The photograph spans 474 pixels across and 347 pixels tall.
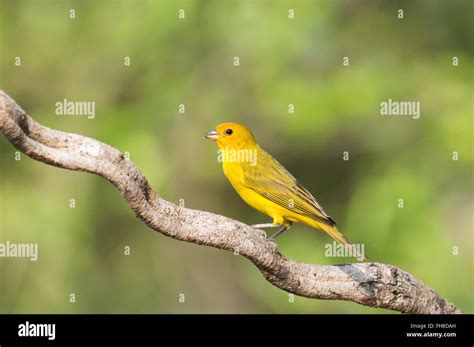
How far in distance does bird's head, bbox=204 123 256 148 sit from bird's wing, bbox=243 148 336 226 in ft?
1.12

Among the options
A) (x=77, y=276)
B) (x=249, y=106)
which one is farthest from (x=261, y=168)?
(x=77, y=276)

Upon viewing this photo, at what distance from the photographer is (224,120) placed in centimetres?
1091

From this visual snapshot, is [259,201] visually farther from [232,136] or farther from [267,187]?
[232,136]

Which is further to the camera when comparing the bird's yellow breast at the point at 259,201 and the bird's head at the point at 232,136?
the bird's head at the point at 232,136

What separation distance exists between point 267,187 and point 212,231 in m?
2.12

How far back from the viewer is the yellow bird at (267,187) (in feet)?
24.8

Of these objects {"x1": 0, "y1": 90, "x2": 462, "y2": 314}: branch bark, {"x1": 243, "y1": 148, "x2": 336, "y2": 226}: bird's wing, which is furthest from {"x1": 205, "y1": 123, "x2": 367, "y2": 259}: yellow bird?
{"x1": 0, "y1": 90, "x2": 462, "y2": 314}: branch bark

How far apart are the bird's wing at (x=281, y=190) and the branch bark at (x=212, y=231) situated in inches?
39.4

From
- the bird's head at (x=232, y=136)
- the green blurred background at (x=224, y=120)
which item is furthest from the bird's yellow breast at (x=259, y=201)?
the green blurred background at (x=224, y=120)

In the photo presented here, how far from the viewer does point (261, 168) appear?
26.2 ft

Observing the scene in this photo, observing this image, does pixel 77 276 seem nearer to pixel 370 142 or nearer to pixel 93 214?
pixel 93 214

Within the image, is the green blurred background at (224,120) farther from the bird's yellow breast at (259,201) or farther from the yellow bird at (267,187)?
the bird's yellow breast at (259,201)

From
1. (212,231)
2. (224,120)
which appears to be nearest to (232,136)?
(224,120)

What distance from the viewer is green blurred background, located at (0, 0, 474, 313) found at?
34.2 feet
